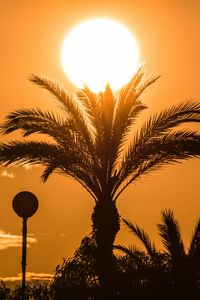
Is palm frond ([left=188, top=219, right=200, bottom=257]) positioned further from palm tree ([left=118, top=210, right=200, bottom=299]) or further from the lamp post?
the lamp post

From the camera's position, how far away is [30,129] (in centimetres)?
1905

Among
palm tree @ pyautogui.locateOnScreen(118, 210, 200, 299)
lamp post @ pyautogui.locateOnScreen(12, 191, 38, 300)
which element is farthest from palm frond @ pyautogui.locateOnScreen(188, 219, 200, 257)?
lamp post @ pyautogui.locateOnScreen(12, 191, 38, 300)

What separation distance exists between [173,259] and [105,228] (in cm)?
329

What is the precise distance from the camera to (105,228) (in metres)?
19.0

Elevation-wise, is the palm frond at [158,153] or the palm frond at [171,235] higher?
the palm frond at [158,153]

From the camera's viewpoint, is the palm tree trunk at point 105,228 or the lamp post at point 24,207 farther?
the palm tree trunk at point 105,228

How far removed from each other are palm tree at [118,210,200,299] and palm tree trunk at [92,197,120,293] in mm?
445

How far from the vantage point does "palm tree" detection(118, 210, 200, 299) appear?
50.9ft

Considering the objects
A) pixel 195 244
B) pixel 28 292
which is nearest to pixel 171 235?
pixel 195 244

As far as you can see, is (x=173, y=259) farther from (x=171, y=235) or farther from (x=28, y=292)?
(x=28, y=292)

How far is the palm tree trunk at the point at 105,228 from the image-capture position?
18.7m

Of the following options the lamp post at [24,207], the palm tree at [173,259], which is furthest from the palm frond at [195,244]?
the lamp post at [24,207]

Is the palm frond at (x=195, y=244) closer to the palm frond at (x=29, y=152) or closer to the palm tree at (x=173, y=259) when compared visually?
the palm tree at (x=173, y=259)

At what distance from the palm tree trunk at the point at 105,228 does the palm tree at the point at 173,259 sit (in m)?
0.45
